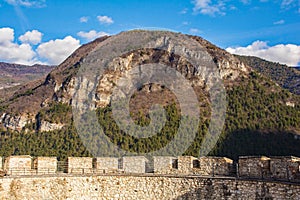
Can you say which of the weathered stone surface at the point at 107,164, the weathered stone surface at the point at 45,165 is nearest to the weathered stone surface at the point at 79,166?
the weathered stone surface at the point at 107,164

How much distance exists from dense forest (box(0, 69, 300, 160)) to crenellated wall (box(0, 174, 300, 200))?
8406cm

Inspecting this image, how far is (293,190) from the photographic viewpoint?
40.8 ft

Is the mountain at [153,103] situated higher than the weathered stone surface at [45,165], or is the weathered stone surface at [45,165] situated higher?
the mountain at [153,103]

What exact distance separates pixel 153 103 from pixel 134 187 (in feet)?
418

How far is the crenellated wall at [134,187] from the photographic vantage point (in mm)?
13970

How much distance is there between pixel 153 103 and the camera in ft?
472

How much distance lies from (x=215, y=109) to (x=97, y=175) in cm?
12362

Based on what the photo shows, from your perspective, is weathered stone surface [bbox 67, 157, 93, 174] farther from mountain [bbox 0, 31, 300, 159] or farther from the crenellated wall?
mountain [bbox 0, 31, 300, 159]

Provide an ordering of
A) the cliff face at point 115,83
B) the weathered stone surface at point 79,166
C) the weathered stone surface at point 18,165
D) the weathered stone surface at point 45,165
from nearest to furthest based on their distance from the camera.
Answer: the weathered stone surface at point 18,165 < the weathered stone surface at point 45,165 < the weathered stone surface at point 79,166 < the cliff face at point 115,83

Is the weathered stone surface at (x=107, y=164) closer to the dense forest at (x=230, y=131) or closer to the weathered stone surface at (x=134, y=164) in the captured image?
the weathered stone surface at (x=134, y=164)

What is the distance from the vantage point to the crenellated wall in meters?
14.0

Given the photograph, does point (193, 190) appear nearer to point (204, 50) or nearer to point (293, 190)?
point (293, 190)

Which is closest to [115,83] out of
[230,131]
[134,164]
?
[230,131]

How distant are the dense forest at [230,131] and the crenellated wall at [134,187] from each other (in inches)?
3309
